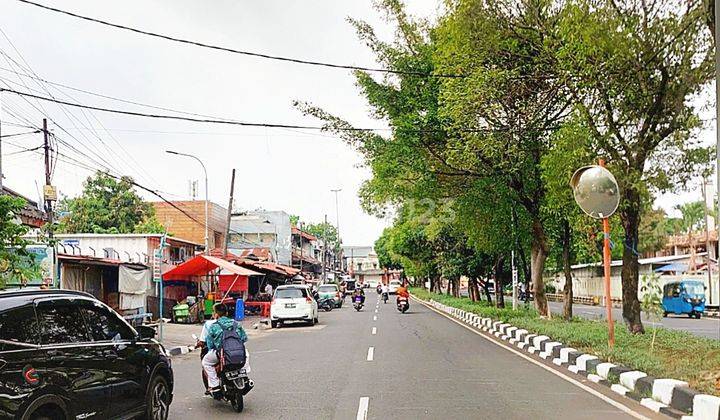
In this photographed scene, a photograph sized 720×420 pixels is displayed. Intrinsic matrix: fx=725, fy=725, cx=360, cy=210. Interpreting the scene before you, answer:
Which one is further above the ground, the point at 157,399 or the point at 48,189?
the point at 48,189

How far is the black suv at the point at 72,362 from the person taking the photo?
19.8ft

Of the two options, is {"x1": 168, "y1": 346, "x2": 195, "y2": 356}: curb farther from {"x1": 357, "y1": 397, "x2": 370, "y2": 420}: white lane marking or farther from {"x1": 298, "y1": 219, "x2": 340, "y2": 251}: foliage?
{"x1": 298, "y1": 219, "x2": 340, "y2": 251}: foliage

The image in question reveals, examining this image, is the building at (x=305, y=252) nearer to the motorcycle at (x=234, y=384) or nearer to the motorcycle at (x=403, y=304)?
the motorcycle at (x=403, y=304)

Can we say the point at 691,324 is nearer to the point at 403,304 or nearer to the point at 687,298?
the point at 687,298

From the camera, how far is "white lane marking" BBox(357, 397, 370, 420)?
29.8 ft

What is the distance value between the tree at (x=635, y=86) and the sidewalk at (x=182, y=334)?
36.8 feet

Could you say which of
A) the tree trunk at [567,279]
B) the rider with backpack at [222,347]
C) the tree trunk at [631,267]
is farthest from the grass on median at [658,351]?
the rider with backpack at [222,347]

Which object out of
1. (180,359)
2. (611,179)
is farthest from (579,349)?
(180,359)

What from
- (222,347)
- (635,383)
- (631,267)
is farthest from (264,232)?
(635,383)

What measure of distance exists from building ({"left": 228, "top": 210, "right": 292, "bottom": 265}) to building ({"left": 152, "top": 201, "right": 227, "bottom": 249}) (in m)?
10.8

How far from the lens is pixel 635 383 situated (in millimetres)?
10414

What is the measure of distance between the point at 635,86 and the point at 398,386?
7775mm

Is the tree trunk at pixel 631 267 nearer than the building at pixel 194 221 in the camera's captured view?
Yes

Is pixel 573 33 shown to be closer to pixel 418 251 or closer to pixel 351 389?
pixel 351 389
